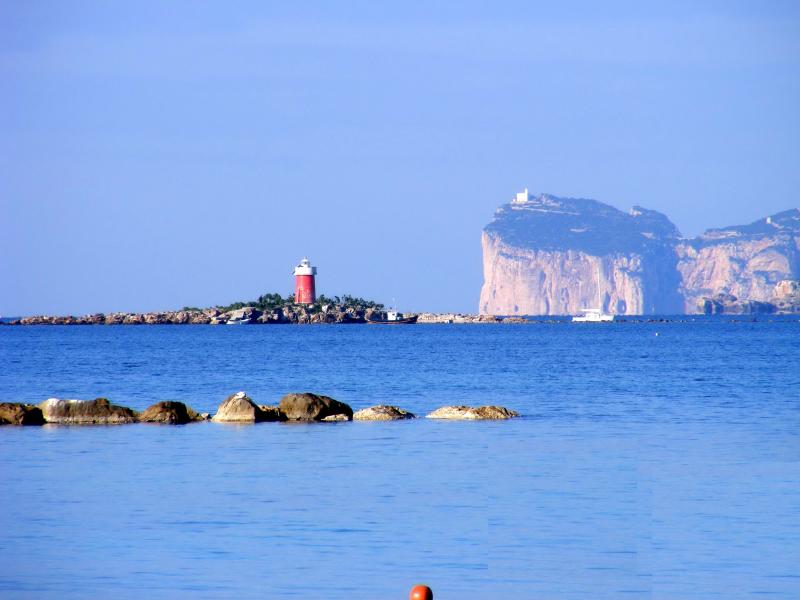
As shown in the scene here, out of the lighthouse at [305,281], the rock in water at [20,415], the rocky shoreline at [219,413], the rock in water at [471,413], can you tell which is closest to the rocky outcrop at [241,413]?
the rocky shoreline at [219,413]

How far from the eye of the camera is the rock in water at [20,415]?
36.0 meters

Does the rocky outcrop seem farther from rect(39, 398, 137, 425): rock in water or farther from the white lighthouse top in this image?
the white lighthouse top

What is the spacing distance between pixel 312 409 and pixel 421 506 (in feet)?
52.5

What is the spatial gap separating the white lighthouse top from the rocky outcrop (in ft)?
395

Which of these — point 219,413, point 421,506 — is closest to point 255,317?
point 219,413

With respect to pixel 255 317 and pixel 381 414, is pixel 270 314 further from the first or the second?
pixel 381 414

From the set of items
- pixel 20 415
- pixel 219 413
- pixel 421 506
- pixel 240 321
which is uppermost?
pixel 240 321

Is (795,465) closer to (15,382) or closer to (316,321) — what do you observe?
(15,382)

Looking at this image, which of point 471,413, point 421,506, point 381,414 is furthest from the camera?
point 381,414

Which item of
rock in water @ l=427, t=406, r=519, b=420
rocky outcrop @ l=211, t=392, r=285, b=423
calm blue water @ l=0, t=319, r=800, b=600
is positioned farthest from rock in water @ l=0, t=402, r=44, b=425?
rock in water @ l=427, t=406, r=519, b=420

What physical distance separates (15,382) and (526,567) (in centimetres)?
4629

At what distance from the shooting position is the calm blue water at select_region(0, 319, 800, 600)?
16016 mm

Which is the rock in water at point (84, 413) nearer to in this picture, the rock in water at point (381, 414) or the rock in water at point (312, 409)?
the rock in water at point (312, 409)

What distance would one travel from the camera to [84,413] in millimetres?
36219
